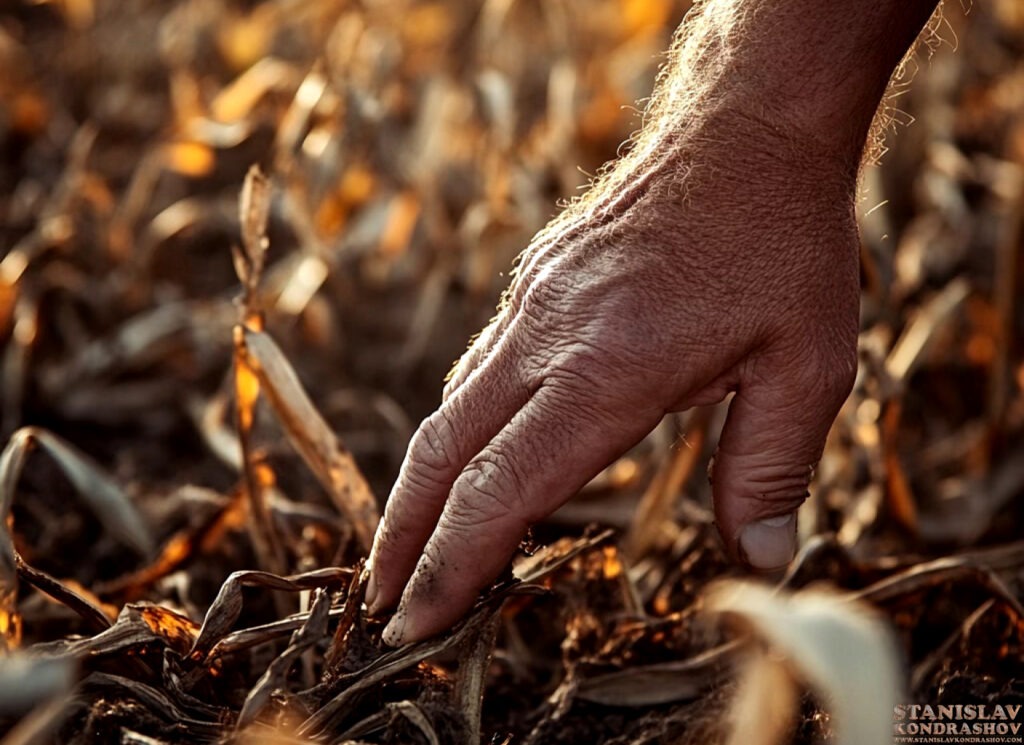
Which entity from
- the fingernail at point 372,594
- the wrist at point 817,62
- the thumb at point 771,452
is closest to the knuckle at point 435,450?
the fingernail at point 372,594

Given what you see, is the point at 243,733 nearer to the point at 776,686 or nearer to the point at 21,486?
the point at 776,686

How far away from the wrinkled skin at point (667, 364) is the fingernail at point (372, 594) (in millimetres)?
21

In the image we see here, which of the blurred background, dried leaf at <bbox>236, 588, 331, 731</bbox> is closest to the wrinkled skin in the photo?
dried leaf at <bbox>236, 588, 331, 731</bbox>

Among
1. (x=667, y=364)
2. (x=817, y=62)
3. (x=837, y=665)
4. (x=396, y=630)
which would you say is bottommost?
(x=837, y=665)

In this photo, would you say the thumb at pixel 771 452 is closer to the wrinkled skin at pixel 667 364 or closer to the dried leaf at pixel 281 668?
the wrinkled skin at pixel 667 364

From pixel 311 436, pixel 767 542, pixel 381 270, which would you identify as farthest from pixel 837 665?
pixel 381 270

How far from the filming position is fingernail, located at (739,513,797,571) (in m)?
1.19

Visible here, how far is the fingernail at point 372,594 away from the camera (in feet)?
4.05

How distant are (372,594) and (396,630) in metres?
0.06

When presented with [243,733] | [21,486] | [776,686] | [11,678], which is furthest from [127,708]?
[21,486]

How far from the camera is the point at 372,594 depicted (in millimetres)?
1242

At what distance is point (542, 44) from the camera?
3.43 meters

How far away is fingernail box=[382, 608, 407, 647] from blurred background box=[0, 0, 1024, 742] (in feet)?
0.80

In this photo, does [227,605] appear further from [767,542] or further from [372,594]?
[767,542]
